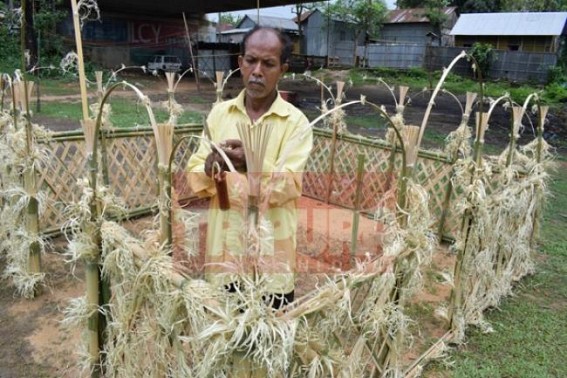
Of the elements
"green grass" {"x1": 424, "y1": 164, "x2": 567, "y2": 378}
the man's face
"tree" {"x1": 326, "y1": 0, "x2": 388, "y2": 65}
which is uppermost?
"tree" {"x1": 326, "y1": 0, "x2": 388, "y2": 65}

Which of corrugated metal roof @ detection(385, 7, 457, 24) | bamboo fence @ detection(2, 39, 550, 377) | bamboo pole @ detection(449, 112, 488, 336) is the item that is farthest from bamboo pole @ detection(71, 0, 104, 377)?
corrugated metal roof @ detection(385, 7, 457, 24)

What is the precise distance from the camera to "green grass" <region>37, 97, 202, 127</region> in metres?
7.48

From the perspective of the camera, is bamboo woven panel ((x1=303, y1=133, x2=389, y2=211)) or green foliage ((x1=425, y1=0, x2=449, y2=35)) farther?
green foliage ((x1=425, y1=0, x2=449, y2=35))

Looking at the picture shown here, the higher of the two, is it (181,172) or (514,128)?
(514,128)

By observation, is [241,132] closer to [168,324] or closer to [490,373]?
[168,324]

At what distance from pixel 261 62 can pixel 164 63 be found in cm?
1635

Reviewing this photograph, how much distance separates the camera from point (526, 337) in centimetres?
250

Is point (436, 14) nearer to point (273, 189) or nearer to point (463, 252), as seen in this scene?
point (463, 252)

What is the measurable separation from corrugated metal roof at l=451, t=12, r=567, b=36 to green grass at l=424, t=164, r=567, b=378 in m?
18.8

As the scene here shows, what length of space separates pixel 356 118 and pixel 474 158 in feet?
23.6

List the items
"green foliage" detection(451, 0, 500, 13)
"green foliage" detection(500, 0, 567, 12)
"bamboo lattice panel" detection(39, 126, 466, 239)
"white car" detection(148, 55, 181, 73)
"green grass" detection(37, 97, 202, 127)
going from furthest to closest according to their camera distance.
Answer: "green foliage" detection(451, 0, 500, 13), "green foliage" detection(500, 0, 567, 12), "white car" detection(148, 55, 181, 73), "green grass" detection(37, 97, 202, 127), "bamboo lattice panel" detection(39, 126, 466, 239)

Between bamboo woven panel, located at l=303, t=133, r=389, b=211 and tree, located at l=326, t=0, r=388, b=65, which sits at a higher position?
tree, located at l=326, t=0, r=388, b=65

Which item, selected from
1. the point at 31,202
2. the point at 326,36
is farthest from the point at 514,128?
the point at 326,36

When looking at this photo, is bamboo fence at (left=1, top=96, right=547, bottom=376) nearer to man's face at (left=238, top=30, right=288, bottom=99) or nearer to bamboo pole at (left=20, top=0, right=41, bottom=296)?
man's face at (left=238, top=30, right=288, bottom=99)
